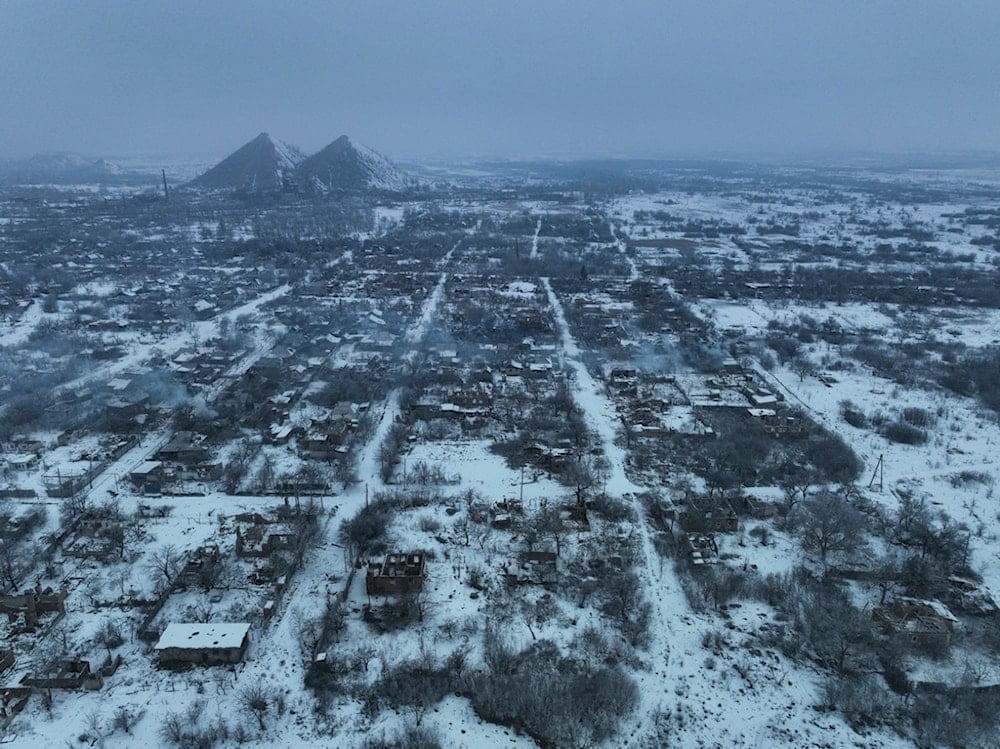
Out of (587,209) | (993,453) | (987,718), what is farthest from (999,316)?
(587,209)

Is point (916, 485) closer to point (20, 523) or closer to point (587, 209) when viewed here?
point (20, 523)

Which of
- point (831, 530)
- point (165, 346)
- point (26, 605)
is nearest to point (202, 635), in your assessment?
point (26, 605)

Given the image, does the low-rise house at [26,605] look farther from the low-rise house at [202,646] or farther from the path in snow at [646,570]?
the path in snow at [646,570]

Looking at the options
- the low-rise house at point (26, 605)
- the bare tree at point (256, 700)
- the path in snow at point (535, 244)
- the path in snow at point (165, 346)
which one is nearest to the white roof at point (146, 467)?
the low-rise house at point (26, 605)

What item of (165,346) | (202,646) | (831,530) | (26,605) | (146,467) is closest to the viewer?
(202,646)

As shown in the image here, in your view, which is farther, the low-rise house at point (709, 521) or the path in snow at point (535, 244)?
the path in snow at point (535, 244)

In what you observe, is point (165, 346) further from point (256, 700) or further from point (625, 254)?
point (625, 254)

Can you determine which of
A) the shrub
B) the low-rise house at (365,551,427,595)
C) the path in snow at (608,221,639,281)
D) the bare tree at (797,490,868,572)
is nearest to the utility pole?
the shrub
